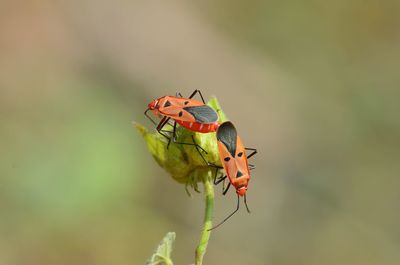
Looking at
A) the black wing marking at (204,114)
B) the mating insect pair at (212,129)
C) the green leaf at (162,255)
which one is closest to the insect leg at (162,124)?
the mating insect pair at (212,129)

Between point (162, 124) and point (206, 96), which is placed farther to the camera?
point (206, 96)

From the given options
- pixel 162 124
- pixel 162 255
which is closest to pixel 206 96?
pixel 162 124

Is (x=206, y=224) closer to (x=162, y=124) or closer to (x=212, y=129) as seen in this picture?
(x=212, y=129)

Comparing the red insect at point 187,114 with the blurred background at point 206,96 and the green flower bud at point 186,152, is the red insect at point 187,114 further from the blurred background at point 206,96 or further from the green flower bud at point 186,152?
the blurred background at point 206,96

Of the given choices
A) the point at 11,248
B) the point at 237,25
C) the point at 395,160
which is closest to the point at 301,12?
the point at 237,25

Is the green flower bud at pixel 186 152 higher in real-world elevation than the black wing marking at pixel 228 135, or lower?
lower

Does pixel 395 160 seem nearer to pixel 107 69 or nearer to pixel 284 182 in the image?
pixel 284 182

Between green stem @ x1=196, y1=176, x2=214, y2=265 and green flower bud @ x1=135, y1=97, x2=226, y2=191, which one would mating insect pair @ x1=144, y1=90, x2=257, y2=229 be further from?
green stem @ x1=196, y1=176, x2=214, y2=265

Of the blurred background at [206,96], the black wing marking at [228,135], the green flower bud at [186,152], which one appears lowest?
the blurred background at [206,96]
